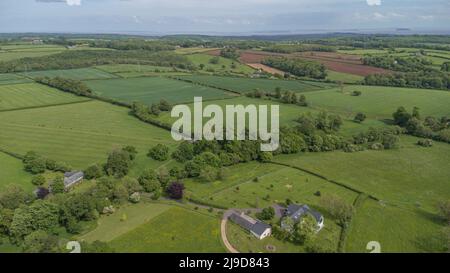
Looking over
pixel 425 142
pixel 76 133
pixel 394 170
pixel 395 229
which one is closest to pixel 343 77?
pixel 425 142

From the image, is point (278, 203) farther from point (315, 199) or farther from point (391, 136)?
point (391, 136)

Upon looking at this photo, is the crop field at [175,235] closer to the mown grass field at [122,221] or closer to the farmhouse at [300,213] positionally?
the mown grass field at [122,221]

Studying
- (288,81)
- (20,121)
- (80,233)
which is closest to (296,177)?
(80,233)

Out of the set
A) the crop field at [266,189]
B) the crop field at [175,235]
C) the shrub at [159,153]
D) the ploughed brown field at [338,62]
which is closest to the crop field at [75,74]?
the ploughed brown field at [338,62]

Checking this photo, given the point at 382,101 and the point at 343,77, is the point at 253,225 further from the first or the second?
the point at 343,77

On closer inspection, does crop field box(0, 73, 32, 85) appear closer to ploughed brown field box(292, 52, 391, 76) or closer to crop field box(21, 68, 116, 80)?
crop field box(21, 68, 116, 80)
